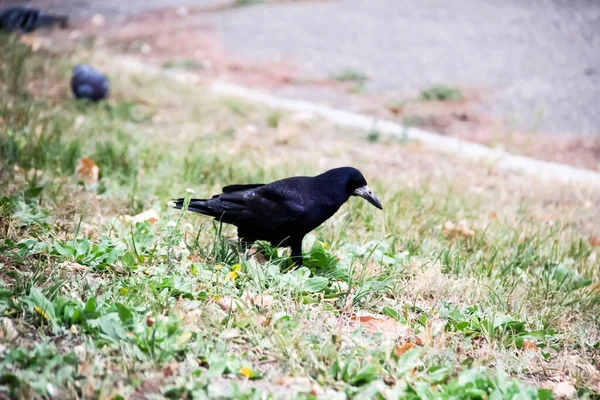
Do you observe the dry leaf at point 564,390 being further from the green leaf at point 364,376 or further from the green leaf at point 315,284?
the green leaf at point 315,284

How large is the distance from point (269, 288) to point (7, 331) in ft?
3.40

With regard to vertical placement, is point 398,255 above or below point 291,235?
below

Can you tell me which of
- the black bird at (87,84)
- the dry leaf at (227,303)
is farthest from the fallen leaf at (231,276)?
the black bird at (87,84)

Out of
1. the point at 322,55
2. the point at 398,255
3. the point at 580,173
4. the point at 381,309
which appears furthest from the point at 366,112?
the point at 381,309

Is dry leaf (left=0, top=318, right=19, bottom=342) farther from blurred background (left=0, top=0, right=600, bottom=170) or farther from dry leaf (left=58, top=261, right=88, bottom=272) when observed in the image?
blurred background (left=0, top=0, right=600, bottom=170)

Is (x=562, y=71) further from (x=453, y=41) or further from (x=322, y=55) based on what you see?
(x=322, y=55)

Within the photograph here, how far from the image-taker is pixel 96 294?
8.23ft

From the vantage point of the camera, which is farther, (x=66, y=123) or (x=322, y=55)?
(x=322, y=55)

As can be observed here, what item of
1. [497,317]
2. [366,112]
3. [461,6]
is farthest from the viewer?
[461,6]

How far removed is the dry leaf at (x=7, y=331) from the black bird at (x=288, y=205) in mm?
1068

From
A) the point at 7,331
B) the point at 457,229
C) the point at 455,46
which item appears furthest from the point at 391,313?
the point at 455,46

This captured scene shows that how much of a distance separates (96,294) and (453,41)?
9.51 m

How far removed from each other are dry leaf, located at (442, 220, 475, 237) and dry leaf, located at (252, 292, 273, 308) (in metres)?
1.61

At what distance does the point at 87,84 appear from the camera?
20.3ft
